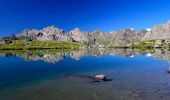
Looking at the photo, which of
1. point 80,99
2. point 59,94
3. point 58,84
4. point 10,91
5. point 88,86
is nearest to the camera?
point 80,99

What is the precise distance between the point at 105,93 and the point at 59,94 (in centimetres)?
759

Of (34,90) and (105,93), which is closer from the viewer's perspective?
(105,93)

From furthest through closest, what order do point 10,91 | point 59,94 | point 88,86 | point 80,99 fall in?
1. point 88,86
2. point 10,91
3. point 59,94
4. point 80,99

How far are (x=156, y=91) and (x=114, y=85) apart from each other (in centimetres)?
854

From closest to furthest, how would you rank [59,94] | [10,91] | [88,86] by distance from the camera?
[59,94] < [10,91] < [88,86]

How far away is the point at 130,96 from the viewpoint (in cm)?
3638

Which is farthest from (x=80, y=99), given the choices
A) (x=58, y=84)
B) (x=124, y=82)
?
(x=124, y=82)

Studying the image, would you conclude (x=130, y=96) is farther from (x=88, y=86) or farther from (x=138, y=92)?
(x=88, y=86)

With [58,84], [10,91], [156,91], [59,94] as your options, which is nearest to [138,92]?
[156,91]

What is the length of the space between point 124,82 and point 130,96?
1253 centimetres

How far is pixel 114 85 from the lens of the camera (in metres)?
45.5

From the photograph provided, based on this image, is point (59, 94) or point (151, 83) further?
point (151, 83)

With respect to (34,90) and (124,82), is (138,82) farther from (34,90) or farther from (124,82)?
(34,90)

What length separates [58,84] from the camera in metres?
47.6
